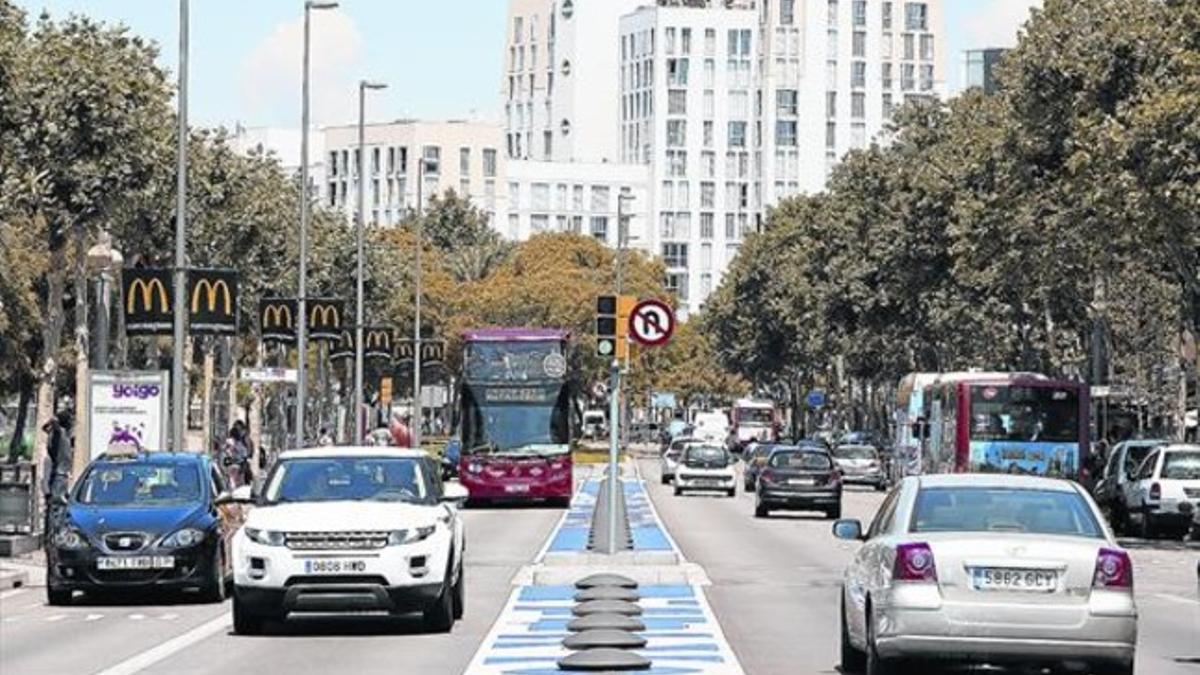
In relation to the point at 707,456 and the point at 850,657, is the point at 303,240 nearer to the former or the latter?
the point at 707,456

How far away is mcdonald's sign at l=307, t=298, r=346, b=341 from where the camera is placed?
57.7m

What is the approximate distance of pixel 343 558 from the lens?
23.7 m

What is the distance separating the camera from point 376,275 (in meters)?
99.3

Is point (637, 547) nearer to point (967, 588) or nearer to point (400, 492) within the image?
point (400, 492)

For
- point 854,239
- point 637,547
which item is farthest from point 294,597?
point 854,239

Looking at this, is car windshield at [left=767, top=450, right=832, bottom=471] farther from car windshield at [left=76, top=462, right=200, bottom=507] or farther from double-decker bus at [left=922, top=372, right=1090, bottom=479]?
car windshield at [left=76, top=462, right=200, bottom=507]

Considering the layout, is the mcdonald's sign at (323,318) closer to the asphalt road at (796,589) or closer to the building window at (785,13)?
the asphalt road at (796,589)

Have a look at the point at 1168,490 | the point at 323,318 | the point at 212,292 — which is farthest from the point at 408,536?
the point at 323,318

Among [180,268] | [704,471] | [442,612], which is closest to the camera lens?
[442,612]

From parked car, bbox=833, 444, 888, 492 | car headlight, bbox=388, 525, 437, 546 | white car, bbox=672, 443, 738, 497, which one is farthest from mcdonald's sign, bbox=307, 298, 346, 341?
car headlight, bbox=388, 525, 437, 546

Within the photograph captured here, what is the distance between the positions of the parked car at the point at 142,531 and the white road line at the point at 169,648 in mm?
1165

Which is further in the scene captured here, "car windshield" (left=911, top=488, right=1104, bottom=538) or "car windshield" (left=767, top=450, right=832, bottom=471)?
"car windshield" (left=767, top=450, right=832, bottom=471)

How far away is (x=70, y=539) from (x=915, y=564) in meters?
12.6

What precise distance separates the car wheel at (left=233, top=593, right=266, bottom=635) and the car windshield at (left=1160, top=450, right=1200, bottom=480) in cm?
2889
